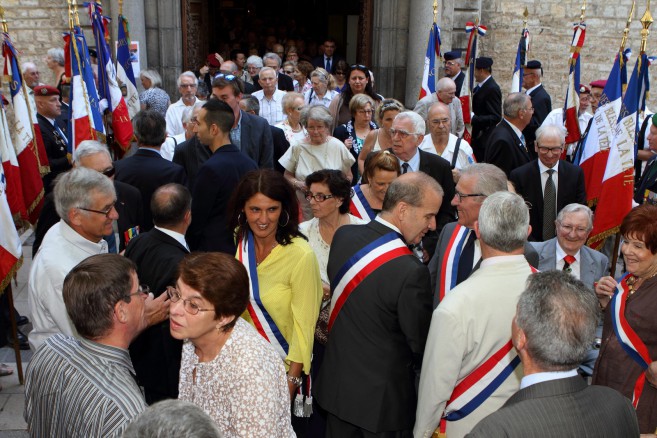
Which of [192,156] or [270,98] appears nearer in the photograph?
[192,156]

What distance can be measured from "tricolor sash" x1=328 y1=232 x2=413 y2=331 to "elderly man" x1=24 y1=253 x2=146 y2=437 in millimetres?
1007

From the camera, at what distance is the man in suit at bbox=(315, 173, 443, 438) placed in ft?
10.5

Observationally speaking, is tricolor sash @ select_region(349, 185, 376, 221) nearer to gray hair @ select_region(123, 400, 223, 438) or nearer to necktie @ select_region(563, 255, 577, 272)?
necktie @ select_region(563, 255, 577, 272)

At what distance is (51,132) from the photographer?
23.8ft

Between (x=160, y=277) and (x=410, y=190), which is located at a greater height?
(x=410, y=190)

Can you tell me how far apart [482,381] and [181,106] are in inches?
264

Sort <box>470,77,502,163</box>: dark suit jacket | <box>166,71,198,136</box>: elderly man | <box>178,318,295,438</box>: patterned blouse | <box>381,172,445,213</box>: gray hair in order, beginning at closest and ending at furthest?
<box>178,318,295,438</box>: patterned blouse
<box>381,172,445,213</box>: gray hair
<box>166,71,198,136</box>: elderly man
<box>470,77,502,163</box>: dark suit jacket

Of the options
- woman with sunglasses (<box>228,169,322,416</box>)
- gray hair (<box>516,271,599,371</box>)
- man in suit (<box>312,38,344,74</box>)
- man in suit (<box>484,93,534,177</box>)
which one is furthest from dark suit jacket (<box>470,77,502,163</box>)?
gray hair (<box>516,271,599,371</box>)

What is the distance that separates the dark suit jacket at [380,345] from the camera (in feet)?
10.5

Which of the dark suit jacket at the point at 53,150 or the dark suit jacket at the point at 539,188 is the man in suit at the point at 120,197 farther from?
the dark suit jacket at the point at 539,188

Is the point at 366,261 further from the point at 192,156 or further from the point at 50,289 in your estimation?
the point at 192,156

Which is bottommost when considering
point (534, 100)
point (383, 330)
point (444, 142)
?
point (383, 330)

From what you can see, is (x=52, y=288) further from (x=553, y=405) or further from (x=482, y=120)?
(x=482, y=120)

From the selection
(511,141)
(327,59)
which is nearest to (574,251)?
(511,141)
